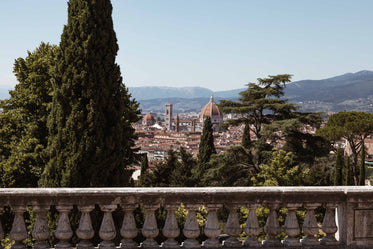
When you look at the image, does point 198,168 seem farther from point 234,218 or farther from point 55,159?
point 234,218

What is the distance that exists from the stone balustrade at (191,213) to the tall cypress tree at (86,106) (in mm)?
4552

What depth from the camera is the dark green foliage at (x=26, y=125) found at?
32.1ft

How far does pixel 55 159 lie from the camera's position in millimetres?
7562

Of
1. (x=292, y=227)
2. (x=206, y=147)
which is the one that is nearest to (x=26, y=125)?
(x=292, y=227)

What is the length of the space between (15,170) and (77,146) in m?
3.71

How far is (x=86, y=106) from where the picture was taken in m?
7.76

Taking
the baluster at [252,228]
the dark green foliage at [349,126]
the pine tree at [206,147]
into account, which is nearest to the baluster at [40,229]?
the baluster at [252,228]

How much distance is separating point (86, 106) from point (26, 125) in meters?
3.61

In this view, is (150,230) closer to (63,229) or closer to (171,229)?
(171,229)

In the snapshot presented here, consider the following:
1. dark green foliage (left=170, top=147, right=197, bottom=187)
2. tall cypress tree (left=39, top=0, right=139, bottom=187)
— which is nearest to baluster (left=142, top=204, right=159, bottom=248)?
tall cypress tree (left=39, top=0, right=139, bottom=187)

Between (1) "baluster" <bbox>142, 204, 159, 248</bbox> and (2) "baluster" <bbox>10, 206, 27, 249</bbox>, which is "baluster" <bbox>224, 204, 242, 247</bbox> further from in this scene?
(2) "baluster" <bbox>10, 206, 27, 249</bbox>

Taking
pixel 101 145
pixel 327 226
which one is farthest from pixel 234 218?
pixel 101 145

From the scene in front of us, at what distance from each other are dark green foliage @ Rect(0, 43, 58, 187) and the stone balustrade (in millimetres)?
7084

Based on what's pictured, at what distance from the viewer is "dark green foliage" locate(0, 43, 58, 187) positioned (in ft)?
32.1
